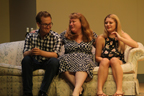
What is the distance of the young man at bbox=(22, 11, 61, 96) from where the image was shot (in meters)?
2.96

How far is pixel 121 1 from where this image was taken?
517cm

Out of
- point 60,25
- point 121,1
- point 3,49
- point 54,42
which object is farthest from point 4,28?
point 54,42

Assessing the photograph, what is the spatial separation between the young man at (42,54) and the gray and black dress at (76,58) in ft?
0.40

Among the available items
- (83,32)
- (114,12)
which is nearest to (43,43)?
(83,32)

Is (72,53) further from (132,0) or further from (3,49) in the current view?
(132,0)

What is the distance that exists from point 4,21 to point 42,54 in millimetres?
3980

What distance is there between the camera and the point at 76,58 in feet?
10.2

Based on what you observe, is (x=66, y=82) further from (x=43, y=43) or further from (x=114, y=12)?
(x=114, y=12)

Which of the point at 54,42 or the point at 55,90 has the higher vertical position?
the point at 54,42

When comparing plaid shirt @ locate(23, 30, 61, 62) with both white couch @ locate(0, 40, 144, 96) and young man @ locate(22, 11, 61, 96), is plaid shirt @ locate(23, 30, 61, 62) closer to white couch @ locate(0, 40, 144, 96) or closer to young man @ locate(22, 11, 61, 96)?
young man @ locate(22, 11, 61, 96)

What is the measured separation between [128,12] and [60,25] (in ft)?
5.07

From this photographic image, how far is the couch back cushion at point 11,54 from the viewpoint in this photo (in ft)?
12.8

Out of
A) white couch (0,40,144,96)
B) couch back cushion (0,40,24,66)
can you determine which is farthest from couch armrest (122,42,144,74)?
couch back cushion (0,40,24,66)

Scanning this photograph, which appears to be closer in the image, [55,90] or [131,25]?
[55,90]
